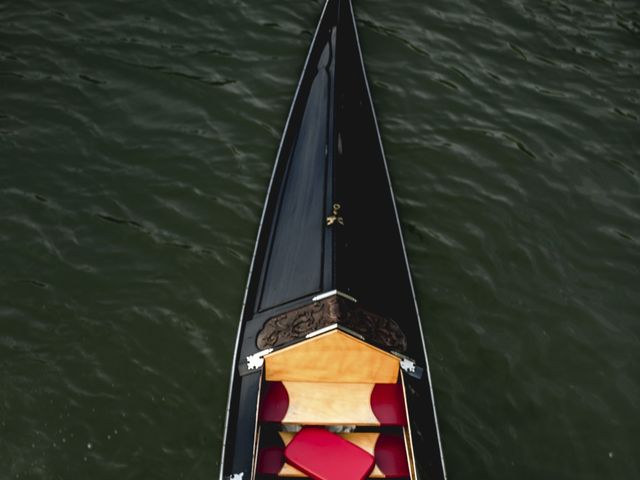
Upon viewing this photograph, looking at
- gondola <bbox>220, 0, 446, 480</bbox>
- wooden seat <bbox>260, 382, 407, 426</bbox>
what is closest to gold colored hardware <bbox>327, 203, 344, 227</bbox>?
gondola <bbox>220, 0, 446, 480</bbox>

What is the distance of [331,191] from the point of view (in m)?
5.44

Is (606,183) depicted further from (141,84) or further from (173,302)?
(141,84)

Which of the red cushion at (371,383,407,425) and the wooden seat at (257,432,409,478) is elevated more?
the red cushion at (371,383,407,425)

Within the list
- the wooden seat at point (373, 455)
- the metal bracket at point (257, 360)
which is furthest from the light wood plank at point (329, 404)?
the metal bracket at point (257, 360)

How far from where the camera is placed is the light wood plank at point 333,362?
4.55 meters

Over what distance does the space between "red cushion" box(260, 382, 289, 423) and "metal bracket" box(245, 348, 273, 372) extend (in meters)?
0.18

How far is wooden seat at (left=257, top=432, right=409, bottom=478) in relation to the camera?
4.29m

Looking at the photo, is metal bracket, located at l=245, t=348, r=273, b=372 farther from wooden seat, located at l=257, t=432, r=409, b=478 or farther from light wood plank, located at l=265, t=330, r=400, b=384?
wooden seat, located at l=257, t=432, r=409, b=478

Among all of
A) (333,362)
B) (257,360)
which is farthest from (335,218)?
(257,360)

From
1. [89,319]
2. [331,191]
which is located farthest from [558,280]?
[89,319]

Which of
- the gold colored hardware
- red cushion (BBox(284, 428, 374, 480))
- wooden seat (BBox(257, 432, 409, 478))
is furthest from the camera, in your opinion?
the gold colored hardware

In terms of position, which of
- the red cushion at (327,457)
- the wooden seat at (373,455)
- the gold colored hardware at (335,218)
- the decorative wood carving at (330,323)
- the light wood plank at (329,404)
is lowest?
the wooden seat at (373,455)

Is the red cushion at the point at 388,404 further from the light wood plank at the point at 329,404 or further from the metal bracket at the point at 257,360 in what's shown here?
the metal bracket at the point at 257,360

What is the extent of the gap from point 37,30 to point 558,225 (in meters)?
6.77
